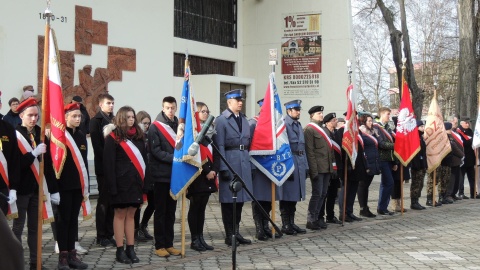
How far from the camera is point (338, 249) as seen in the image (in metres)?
9.82

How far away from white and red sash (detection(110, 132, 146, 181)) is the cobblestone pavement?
1.06m

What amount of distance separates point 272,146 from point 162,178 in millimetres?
2127

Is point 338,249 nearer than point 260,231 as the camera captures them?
Yes

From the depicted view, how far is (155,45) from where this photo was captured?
18.8m

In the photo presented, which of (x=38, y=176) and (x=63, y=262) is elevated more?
(x=38, y=176)

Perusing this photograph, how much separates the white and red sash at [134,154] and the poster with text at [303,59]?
45.1 feet

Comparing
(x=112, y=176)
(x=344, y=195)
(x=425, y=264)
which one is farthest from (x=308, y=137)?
(x=112, y=176)

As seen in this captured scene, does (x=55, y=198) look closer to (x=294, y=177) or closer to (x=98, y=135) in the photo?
(x=98, y=135)

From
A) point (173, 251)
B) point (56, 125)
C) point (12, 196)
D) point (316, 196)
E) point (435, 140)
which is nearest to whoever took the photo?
point (12, 196)

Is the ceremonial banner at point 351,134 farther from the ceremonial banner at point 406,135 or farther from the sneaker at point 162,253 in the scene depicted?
the sneaker at point 162,253

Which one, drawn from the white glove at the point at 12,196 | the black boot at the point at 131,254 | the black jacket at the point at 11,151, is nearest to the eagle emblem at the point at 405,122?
the black boot at the point at 131,254

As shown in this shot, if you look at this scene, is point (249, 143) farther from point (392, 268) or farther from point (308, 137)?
point (392, 268)

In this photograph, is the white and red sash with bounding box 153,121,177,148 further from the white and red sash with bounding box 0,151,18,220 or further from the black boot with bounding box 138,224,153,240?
the white and red sash with bounding box 0,151,18,220

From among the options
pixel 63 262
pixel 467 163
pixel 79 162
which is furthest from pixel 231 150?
pixel 467 163
